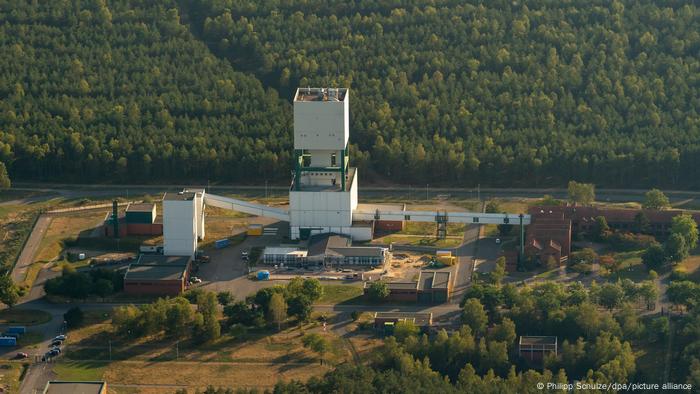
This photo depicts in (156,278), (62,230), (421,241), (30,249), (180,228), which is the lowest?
(156,278)

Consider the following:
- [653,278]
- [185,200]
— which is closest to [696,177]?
[653,278]

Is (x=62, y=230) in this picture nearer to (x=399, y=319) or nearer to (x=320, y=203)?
(x=320, y=203)

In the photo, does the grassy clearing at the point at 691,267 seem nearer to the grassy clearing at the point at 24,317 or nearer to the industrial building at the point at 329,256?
the industrial building at the point at 329,256

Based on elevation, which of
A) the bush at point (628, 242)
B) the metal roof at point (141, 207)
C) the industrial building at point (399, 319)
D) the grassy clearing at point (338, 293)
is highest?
the metal roof at point (141, 207)

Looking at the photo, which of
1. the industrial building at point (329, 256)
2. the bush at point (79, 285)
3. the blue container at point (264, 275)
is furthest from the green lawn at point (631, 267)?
the bush at point (79, 285)

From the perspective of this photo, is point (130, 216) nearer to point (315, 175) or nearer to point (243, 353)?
point (315, 175)

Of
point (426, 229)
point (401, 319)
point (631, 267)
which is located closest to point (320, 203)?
point (426, 229)

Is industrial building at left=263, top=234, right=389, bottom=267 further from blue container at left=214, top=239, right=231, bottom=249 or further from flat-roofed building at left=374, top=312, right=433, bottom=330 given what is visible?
flat-roofed building at left=374, top=312, right=433, bottom=330
